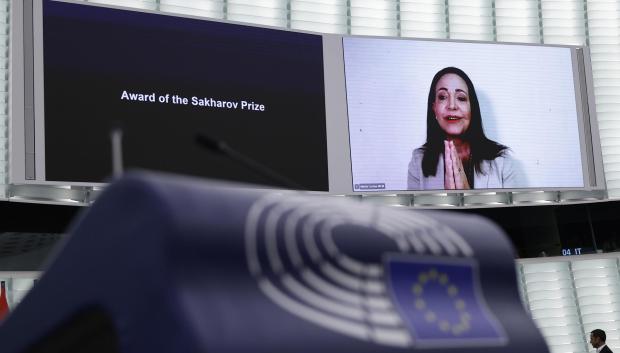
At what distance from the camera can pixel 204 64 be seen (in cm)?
899

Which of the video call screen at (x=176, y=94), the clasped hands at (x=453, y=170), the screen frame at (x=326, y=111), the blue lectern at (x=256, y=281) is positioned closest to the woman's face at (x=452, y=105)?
the clasped hands at (x=453, y=170)

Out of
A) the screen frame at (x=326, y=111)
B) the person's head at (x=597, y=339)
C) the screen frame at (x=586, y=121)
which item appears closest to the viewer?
the person's head at (x=597, y=339)

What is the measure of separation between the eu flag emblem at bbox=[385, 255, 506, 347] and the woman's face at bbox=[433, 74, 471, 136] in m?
8.56

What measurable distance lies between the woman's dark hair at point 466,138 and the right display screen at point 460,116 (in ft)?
0.04

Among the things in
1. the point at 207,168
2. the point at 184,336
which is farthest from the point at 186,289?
the point at 207,168

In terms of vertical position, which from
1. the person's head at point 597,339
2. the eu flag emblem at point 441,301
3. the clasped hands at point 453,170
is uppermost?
the clasped hands at point 453,170

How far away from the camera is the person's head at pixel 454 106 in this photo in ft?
33.2

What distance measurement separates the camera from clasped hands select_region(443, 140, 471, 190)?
9.99 metres

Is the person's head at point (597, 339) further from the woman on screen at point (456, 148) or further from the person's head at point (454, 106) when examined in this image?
the person's head at point (454, 106)

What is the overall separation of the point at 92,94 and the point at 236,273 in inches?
286

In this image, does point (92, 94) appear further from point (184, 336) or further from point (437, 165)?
point (184, 336)

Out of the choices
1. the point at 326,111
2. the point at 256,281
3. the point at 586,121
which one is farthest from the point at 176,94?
the point at 256,281

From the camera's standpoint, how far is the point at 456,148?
10.1 m

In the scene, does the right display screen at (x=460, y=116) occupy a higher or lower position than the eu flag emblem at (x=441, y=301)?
higher
